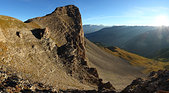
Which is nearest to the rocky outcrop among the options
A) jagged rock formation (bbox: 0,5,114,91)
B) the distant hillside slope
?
jagged rock formation (bbox: 0,5,114,91)

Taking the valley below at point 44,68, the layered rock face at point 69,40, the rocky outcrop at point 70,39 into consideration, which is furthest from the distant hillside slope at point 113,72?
the valley below at point 44,68

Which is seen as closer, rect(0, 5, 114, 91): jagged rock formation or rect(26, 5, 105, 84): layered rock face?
rect(0, 5, 114, 91): jagged rock formation

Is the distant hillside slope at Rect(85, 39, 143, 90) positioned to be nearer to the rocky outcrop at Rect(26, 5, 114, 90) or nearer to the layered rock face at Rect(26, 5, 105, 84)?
the rocky outcrop at Rect(26, 5, 114, 90)

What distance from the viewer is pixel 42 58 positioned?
168 feet

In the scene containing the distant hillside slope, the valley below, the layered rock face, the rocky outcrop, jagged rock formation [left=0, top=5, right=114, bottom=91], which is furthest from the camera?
the distant hillside slope

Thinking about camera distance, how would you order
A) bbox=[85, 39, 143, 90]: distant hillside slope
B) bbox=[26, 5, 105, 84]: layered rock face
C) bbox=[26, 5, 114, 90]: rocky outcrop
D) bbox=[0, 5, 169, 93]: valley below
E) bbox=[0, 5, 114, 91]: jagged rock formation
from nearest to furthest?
bbox=[0, 5, 169, 93]: valley below < bbox=[0, 5, 114, 91]: jagged rock formation < bbox=[26, 5, 105, 84]: layered rock face < bbox=[26, 5, 114, 90]: rocky outcrop < bbox=[85, 39, 143, 90]: distant hillside slope

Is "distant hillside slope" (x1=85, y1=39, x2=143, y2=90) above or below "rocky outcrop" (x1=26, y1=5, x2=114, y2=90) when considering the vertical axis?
below

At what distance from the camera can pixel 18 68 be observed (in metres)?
36.1

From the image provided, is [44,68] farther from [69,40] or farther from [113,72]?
[113,72]

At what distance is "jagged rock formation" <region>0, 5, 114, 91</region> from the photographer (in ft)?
125

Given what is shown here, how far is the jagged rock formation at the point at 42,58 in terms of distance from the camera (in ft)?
125

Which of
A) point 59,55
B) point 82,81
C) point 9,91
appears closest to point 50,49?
point 59,55

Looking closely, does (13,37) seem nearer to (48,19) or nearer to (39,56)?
(39,56)

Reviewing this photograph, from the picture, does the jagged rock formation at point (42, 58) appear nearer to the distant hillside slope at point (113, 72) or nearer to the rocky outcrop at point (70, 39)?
the rocky outcrop at point (70, 39)
